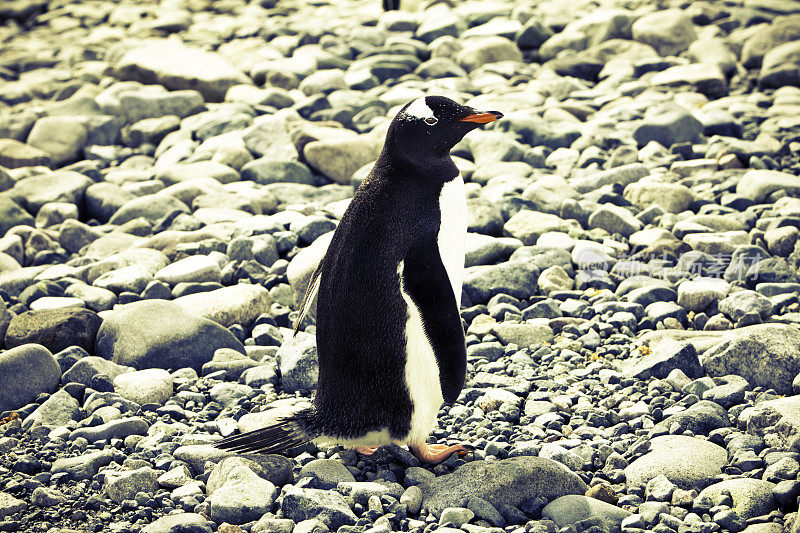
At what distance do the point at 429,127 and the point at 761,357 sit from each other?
1.71 meters

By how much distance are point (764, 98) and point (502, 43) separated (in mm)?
2658

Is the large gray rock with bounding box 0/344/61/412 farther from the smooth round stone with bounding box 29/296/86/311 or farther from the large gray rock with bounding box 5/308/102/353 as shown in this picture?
the smooth round stone with bounding box 29/296/86/311

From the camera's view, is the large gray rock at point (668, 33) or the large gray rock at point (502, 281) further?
the large gray rock at point (668, 33)

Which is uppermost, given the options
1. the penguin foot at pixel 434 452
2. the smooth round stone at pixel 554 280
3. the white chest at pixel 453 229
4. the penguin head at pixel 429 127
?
the penguin head at pixel 429 127

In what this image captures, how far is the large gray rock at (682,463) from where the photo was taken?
108 inches

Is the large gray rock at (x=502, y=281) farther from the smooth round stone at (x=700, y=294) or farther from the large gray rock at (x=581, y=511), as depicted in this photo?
the large gray rock at (x=581, y=511)

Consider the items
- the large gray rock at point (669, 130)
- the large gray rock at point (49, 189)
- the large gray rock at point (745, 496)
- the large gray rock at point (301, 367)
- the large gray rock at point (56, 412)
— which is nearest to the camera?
the large gray rock at point (745, 496)

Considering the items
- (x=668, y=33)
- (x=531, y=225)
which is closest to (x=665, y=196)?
(x=531, y=225)

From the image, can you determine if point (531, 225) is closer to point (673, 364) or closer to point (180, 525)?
point (673, 364)

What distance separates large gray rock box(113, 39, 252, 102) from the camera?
7871mm

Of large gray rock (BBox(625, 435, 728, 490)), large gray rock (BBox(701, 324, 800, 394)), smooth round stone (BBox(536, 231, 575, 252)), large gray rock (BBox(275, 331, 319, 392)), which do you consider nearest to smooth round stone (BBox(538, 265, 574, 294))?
smooth round stone (BBox(536, 231, 575, 252))

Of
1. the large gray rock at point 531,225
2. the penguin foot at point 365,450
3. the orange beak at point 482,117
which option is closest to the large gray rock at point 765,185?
the large gray rock at point 531,225

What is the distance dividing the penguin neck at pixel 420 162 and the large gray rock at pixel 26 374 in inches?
70.9

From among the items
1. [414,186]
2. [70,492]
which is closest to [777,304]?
[414,186]
